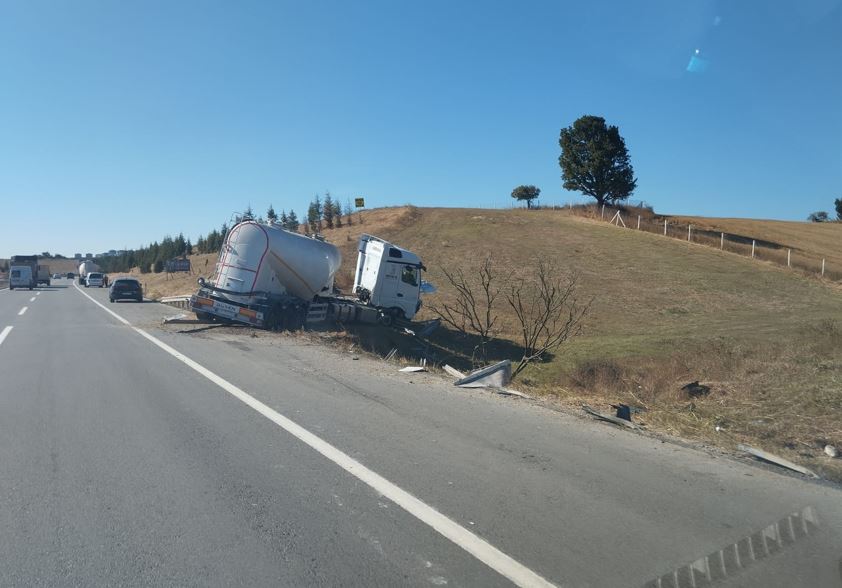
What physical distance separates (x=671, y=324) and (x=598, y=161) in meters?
45.5

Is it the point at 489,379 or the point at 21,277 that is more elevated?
the point at 489,379

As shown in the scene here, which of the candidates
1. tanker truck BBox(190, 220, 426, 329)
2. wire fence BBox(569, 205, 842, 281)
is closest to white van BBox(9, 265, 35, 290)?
tanker truck BBox(190, 220, 426, 329)

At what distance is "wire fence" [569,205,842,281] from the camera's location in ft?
161

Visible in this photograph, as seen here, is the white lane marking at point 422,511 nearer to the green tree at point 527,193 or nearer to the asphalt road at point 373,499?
the asphalt road at point 373,499

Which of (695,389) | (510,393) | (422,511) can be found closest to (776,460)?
(422,511)

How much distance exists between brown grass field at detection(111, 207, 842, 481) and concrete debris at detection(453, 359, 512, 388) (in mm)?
918

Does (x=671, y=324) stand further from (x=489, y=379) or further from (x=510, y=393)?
(x=510, y=393)

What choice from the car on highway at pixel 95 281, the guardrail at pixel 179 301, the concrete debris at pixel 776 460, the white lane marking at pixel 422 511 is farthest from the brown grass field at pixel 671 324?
the car on highway at pixel 95 281

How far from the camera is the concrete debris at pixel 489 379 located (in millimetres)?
11812

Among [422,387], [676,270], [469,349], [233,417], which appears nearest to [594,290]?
[676,270]

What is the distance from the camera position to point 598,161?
7412cm

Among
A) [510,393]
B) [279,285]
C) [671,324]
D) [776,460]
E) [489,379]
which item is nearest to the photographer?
[776,460]

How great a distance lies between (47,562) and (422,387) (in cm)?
741

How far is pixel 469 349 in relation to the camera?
2600cm
